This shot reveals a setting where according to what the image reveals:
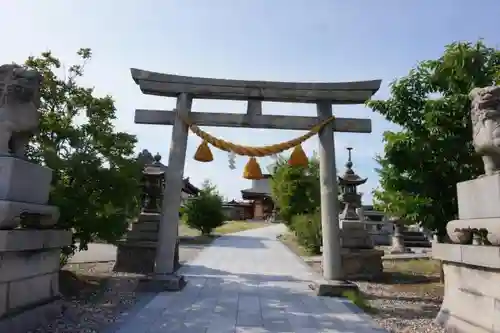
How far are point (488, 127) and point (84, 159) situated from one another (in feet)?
24.0

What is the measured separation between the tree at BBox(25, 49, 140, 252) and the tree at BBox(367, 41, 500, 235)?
577 cm

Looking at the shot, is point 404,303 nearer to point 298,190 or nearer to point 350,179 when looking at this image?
point 350,179

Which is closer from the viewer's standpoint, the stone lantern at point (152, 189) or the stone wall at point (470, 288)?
the stone wall at point (470, 288)

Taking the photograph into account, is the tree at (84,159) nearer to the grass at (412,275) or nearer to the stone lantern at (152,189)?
the stone lantern at (152,189)

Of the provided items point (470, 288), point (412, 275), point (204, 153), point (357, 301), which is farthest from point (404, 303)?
point (204, 153)

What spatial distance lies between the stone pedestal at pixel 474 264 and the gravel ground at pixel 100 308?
4888 millimetres

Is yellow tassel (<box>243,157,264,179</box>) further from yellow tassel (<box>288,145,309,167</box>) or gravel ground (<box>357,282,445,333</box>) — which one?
gravel ground (<box>357,282,445,333</box>)

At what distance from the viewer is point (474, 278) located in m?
5.05

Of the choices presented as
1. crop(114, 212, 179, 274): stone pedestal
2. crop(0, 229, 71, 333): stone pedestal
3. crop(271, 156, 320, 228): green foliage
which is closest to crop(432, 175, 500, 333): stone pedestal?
crop(0, 229, 71, 333): stone pedestal

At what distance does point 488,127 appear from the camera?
5.02 m

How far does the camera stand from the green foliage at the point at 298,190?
26.1 m

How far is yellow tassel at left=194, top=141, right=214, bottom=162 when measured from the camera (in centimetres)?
987

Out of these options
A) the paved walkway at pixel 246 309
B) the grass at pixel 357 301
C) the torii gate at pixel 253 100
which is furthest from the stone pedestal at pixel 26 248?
the grass at pixel 357 301

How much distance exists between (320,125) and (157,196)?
22.3 feet
